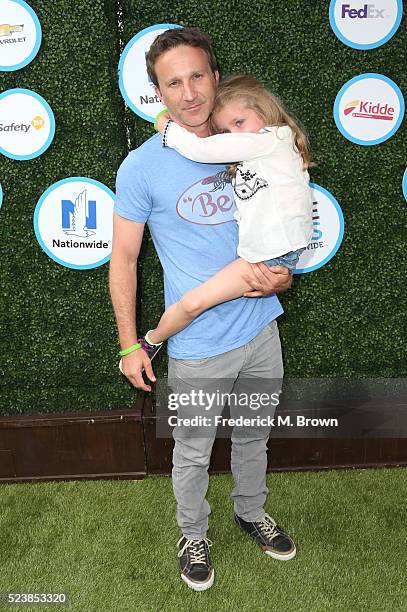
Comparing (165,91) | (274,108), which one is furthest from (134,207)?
(274,108)

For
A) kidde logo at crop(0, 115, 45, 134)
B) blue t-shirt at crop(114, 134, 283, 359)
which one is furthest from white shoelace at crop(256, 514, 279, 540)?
kidde logo at crop(0, 115, 45, 134)

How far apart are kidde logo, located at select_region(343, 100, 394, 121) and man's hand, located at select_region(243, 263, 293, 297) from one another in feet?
3.05

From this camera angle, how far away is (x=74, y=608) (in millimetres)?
2221

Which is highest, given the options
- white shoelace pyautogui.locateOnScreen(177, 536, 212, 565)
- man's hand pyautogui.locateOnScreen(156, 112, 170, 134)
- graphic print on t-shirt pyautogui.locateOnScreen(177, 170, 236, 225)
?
man's hand pyautogui.locateOnScreen(156, 112, 170, 134)

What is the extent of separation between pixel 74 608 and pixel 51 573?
199mm

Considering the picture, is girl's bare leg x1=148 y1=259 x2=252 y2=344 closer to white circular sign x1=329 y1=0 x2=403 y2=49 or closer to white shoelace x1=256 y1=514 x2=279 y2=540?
white shoelace x1=256 y1=514 x2=279 y2=540

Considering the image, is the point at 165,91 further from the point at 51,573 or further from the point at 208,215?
the point at 51,573

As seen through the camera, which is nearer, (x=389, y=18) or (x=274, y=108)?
(x=274, y=108)

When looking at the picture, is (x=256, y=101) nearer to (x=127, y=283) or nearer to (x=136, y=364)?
(x=127, y=283)

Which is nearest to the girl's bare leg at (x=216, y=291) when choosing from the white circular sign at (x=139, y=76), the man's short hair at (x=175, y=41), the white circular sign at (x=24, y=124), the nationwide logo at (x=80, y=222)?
the man's short hair at (x=175, y=41)

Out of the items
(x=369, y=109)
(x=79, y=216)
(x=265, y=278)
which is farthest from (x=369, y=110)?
(x=79, y=216)

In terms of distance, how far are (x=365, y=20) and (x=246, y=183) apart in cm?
106

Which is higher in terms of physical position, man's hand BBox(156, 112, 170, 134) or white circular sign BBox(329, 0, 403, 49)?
white circular sign BBox(329, 0, 403, 49)

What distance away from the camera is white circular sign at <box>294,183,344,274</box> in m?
2.67
